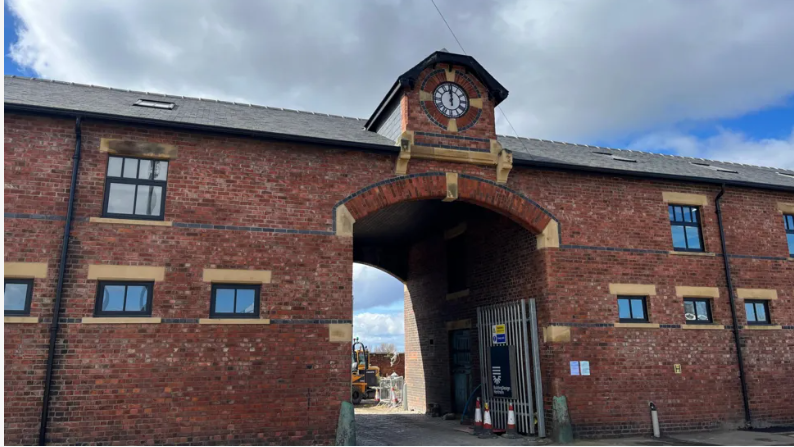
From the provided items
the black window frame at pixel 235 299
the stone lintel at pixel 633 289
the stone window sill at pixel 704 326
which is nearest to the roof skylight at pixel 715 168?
the stone window sill at pixel 704 326

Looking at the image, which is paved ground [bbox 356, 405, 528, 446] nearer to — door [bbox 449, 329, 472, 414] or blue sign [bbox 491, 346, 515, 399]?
door [bbox 449, 329, 472, 414]

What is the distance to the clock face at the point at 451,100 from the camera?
13312 mm

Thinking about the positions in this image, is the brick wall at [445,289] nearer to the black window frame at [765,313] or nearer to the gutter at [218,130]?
the gutter at [218,130]

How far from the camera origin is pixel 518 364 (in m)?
13.5

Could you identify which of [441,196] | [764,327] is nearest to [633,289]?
[764,327]

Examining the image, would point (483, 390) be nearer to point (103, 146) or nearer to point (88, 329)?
point (88, 329)

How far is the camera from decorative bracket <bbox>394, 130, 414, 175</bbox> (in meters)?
12.4

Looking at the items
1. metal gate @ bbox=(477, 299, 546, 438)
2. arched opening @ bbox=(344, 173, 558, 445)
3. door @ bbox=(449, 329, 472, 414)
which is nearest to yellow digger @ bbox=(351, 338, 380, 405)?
arched opening @ bbox=(344, 173, 558, 445)

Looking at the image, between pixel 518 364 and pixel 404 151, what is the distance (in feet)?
18.7

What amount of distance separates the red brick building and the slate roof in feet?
0.36

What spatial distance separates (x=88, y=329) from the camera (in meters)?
10.1

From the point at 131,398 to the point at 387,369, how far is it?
24.8 metres

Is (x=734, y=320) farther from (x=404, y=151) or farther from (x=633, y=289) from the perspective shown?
(x=404, y=151)

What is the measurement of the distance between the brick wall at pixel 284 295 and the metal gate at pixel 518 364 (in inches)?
19.4
